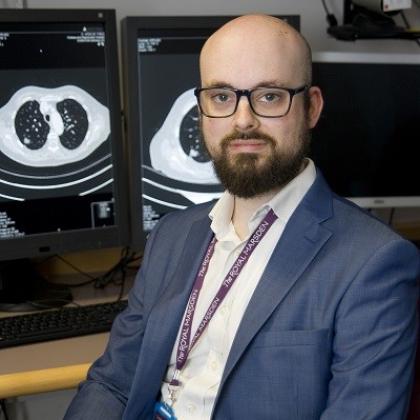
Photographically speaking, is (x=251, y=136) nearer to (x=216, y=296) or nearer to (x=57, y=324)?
(x=216, y=296)

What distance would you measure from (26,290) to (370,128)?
957 millimetres

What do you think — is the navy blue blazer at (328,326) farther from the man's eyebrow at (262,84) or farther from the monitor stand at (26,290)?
the monitor stand at (26,290)

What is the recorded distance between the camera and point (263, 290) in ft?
3.78

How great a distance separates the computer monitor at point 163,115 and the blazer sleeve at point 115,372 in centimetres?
36

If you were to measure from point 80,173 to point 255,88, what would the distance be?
2.06 feet

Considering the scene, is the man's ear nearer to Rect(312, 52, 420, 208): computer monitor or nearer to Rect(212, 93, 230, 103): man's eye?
Rect(212, 93, 230, 103): man's eye

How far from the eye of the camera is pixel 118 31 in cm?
183

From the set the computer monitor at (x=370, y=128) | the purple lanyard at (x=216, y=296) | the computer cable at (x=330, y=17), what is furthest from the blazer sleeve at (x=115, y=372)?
the computer cable at (x=330, y=17)

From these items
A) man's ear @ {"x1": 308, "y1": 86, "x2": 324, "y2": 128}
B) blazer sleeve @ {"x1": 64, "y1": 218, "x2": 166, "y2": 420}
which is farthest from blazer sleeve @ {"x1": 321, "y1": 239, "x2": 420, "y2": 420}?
blazer sleeve @ {"x1": 64, "y1": 218, "x2": 166, "y2": 420}

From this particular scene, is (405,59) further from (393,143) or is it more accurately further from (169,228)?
(169,228)

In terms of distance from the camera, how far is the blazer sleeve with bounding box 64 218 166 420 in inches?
51.7

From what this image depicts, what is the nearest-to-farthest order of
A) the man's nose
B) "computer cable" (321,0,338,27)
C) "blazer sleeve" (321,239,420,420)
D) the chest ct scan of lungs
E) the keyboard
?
1. "blazer sleeve" (321,239,420,420)
2. the man's nose
3. the keyboard
4. the chest ct scan of lungs
5. "computer cable" (321,0,338,27)

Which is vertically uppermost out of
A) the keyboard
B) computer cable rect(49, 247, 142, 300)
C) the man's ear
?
the man's ear

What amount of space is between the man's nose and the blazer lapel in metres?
0.16
